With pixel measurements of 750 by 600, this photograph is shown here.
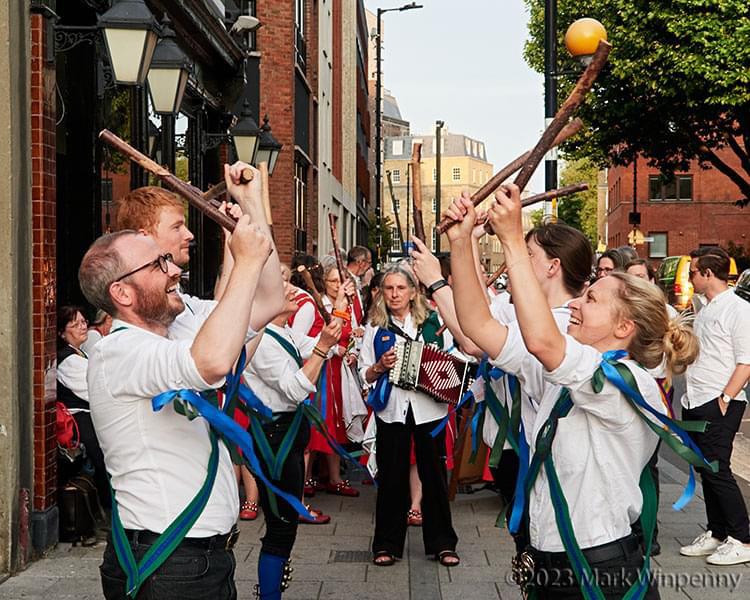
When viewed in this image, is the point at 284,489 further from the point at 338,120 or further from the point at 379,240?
the point at 379,240

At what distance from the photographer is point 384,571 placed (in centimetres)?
699

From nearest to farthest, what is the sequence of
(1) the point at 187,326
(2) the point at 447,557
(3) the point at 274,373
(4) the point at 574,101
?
(4) the point at 574,101 < (1) the point at 187,326 < (3) the point at 274,373 < (2) the point at 447,557

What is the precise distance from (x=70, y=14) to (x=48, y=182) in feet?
8.01

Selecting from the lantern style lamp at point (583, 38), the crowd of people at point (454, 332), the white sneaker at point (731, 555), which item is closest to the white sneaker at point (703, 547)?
the white sneaker at point (731, 555)

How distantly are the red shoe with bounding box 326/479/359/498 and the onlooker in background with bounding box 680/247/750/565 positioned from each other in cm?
327

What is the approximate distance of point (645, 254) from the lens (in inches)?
2247

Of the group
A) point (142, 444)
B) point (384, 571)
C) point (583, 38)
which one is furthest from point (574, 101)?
point (583, 38)

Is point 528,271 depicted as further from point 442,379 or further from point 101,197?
point 101,197

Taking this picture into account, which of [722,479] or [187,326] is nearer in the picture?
[187,326]

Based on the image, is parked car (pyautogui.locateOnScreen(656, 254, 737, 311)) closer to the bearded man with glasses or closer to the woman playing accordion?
the woman playing accordion

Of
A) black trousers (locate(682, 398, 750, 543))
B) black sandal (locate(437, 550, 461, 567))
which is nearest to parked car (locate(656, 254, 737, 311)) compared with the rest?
black trousers (locate(682, 398, 750, 543))

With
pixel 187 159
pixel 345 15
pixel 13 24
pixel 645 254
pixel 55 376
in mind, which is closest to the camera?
pixel 13 24

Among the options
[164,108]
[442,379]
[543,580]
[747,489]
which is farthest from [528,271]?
[747,489]

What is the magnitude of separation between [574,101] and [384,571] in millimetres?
4667
